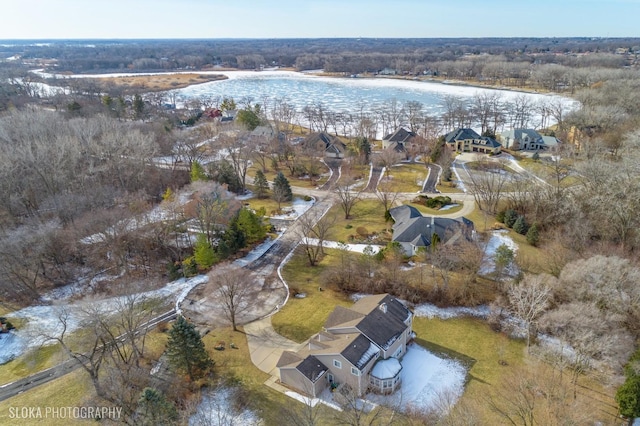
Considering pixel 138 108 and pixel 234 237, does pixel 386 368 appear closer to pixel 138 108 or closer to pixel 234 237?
pixel 234 237

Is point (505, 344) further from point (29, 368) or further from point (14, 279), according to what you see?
point (14, 279)

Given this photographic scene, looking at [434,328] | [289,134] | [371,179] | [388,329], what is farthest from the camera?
[289,134]

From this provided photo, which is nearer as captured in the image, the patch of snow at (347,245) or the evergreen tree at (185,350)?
the evergreen tree at (185,350)

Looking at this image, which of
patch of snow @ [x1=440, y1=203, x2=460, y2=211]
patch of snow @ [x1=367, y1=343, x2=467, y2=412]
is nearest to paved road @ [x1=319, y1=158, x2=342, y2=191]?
patch of snow @ [x1=440, y1=203, x2=460, y2=211]

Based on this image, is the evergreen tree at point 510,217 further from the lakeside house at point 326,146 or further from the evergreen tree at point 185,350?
the evergreen tree at point 185,350

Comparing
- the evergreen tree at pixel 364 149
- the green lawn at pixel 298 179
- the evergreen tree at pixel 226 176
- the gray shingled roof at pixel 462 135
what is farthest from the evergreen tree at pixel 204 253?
the gray shingled roof at pixel 462 135

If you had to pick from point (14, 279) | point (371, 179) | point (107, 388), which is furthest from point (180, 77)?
point (107, 388)

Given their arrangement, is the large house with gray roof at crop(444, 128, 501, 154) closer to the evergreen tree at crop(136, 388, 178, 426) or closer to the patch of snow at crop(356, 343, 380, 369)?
the patch of snow at crop(356, 343, 380, 369)
